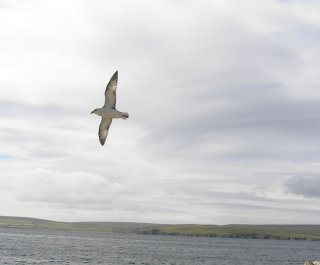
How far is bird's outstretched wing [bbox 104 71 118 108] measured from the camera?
24.7m

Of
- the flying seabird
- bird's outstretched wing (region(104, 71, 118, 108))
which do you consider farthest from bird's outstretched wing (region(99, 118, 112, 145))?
bird's outstretched wing (region(104, 71, 118, 108))

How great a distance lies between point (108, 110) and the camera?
2428cm

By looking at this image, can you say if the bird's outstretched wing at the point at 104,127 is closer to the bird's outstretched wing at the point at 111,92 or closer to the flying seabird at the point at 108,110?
the flying seabird at the point at 108,110

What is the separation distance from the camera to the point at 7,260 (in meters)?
93.9

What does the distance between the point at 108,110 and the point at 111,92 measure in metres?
0.99

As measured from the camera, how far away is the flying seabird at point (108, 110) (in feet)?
79.4

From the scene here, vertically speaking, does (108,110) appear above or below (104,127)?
above

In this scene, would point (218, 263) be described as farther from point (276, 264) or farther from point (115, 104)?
point (115, 104)

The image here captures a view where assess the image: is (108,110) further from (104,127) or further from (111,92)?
(104,127)

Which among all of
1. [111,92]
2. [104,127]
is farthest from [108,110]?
[104,127]

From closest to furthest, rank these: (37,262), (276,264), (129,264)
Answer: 1. (37,262)
2. (129,264)
3. (276,264)

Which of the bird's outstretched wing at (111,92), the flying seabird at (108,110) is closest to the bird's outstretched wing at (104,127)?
the flying seabird at (108,110)

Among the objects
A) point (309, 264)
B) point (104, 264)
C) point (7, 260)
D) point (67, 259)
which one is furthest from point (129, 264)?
point (309, 264)

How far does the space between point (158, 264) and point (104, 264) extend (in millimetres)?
9933
